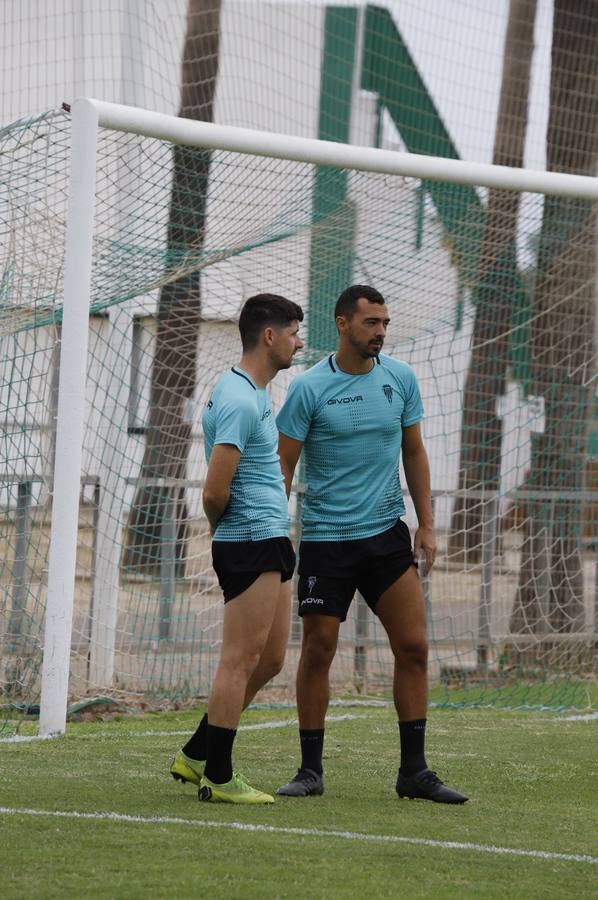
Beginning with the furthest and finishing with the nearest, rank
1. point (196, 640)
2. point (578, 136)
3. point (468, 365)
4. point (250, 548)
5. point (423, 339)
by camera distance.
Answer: point (578, 136)
point (468, 365)
point (423, 339)
point (196, 640)
point (250, 548)

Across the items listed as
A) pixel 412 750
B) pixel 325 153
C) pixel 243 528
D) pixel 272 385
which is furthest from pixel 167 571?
pixel 243 528

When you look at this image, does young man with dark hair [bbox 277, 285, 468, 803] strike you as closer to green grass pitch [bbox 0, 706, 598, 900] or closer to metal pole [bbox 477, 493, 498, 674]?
green grass pitch [bbox 0, 706, 598, 900]

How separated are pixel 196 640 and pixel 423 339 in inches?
104

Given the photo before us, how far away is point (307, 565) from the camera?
233 inches

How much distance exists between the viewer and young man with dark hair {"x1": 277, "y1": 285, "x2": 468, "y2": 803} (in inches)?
231

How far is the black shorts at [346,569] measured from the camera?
5867 mm

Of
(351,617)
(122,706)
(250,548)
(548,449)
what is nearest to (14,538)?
(122,706)

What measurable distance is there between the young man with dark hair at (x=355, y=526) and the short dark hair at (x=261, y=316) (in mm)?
347

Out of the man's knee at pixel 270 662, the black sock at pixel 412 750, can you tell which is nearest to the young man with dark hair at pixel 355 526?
the black sock at pixel 412 750

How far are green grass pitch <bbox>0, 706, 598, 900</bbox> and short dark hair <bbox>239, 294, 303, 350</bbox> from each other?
5.64ft

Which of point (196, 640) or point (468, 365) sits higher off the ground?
point (468, 365)

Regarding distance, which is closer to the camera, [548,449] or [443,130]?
[548,449]

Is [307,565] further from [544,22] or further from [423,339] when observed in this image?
[544,22]

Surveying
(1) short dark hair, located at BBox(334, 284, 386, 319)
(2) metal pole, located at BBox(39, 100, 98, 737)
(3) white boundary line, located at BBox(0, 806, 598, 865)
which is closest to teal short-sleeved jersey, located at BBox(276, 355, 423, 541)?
(1) short dark hair, located at BBox(334, 284, 386, 319)
